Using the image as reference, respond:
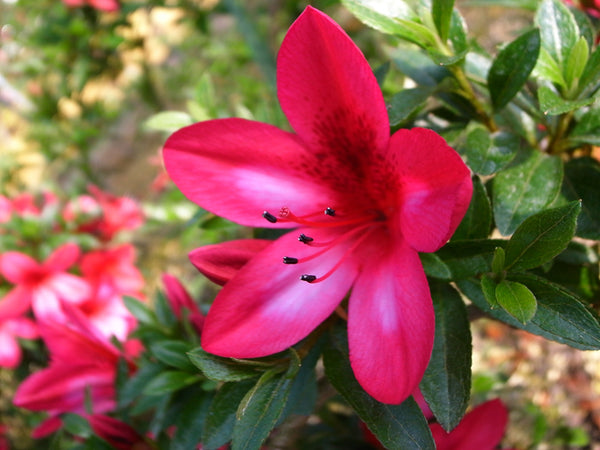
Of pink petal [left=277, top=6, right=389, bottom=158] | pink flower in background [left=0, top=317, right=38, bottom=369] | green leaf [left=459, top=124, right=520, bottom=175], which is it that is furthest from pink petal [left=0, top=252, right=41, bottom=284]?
green leaf [left=459, top=124, right=520, bottom=175]

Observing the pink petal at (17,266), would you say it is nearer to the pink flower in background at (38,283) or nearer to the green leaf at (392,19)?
the pink flower in background at (38,283)

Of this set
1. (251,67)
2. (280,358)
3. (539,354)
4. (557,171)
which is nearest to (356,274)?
(280,358)

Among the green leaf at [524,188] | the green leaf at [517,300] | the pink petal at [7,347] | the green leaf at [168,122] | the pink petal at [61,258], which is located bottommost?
the pink petal at [7,347]

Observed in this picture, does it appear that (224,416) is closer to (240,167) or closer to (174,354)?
(174,354)

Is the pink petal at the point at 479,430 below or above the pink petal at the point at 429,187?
below

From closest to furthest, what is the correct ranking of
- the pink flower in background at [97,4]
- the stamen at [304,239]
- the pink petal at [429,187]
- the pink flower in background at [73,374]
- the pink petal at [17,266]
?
the pink petal at [429,187] < the stamen at [304,239] < the pink flower in background at [73,374] < the pink petal at [17,266] < the pink flower in background at [97,4]

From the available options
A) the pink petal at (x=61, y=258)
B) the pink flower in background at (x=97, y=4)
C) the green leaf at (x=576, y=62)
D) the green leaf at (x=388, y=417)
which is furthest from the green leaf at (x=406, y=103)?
the pink flower in background at (x=97, y=4)

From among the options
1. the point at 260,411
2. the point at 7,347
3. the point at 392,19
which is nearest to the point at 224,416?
the point at 260,411
